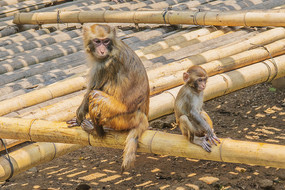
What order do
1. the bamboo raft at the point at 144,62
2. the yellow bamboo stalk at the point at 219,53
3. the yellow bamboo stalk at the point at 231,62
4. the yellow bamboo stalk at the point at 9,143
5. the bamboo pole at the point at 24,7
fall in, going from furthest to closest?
the bamboo pole at the point at 24,7
the yellow bamboo stalk at the point at 219,53
the yellow bamboo stalk at the point at 231,62
the yellow bamboo stalk at the point at 9,143
the bamboo raft at the point at 144,62

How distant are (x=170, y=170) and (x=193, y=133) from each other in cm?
273

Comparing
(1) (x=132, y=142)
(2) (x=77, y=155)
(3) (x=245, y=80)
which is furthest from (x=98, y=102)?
(2) (x=77, y=155)

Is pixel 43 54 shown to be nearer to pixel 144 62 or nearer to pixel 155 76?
pixel 144 62

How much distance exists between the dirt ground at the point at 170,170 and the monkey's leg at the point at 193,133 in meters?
1.94

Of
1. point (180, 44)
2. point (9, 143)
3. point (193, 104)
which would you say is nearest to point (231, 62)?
→ point (180, 44)

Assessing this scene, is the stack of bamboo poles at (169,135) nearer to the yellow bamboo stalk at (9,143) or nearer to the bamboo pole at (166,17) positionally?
the yellow bamboo stalk at (9,143)

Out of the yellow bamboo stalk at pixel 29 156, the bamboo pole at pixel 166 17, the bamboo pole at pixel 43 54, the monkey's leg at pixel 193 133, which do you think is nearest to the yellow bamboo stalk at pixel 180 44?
the bamboo pole at pixel 166 17

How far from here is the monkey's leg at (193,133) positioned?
3.96 m

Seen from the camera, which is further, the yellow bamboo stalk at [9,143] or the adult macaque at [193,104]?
the yellow bamboo stalk at [9,143]

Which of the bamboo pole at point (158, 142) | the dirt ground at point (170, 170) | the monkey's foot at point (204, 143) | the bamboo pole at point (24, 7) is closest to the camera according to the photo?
the bamboo pole at point (158, 142)

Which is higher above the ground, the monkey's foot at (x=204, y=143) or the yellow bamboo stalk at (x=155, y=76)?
the yellow bamboo stalk at (x=155, y=76)

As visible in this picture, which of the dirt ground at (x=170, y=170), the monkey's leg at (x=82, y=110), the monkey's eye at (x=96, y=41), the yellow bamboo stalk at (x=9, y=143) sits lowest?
the dirt ground at (x=170, y=170)

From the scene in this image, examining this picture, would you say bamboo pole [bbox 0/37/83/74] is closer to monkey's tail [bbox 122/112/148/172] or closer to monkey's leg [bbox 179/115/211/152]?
monkey's tail [bbox 122/112/148/172]

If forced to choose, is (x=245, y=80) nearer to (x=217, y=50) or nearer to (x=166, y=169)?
(x=217, y=50)
